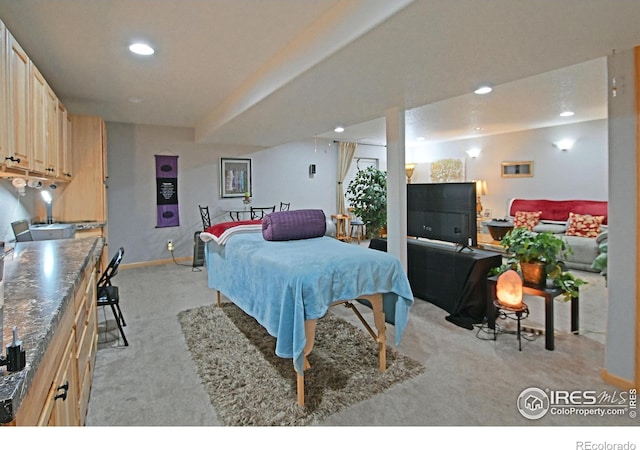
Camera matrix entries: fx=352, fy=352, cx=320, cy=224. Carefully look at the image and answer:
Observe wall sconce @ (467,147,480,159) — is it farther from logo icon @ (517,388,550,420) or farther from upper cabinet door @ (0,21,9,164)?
upper cabinet door @ (0,21,9,164)

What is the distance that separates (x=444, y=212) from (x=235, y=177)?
4.49 m

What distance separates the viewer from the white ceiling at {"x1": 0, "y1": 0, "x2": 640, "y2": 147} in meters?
1.89

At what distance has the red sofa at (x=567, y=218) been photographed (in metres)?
5.29

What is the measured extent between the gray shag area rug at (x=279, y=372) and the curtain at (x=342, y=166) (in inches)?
207

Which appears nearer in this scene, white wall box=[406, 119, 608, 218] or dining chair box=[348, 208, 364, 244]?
white wall box=[406, 119, 608, 218]

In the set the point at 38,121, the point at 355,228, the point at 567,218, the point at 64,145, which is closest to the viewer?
the point at 38,121

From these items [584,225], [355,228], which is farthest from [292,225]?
[355,228]

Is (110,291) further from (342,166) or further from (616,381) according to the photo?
(342,166)

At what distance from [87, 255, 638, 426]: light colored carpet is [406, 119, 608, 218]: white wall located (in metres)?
3.82

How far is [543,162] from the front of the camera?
22.9 ft

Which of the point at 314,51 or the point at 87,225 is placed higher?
the point at 314,51

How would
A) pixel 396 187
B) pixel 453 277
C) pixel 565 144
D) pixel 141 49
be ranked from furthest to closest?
pixel 565 144
pixel 396 187
pixel 453 277
pixel 141 49

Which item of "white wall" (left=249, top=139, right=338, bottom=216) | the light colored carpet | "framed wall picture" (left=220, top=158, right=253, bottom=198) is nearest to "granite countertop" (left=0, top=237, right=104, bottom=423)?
the light colored carpet
